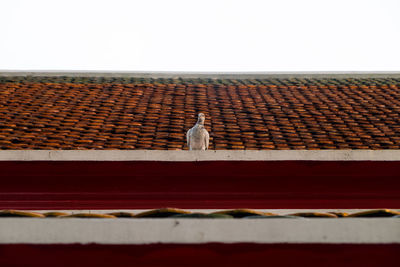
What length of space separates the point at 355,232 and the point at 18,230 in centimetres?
114

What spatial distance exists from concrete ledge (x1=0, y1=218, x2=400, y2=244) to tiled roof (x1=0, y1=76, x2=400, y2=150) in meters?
5.00

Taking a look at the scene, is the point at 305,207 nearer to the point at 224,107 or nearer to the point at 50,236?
the point at 224,107

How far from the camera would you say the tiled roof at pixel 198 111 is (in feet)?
23.5

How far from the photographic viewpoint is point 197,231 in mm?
1885

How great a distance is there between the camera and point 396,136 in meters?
7.37
